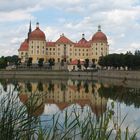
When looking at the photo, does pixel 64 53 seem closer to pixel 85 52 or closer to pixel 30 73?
pixel 85 52

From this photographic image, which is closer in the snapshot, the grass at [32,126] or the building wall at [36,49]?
the grass at [32,126]

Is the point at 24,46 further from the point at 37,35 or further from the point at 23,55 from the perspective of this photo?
→ the point at 37,35

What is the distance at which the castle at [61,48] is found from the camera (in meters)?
103

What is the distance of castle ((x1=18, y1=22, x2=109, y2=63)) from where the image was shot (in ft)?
338

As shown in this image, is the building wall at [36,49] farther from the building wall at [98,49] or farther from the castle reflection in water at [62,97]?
the castle reflection in water at [62,97]

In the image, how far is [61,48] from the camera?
104 metres

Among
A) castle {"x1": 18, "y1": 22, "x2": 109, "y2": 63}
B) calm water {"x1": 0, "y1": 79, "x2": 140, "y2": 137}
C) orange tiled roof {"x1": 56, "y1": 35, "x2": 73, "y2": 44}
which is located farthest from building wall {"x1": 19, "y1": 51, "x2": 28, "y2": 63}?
calm water {"x1": 0, "y1": 79, "x2": 140, "y2": 137}

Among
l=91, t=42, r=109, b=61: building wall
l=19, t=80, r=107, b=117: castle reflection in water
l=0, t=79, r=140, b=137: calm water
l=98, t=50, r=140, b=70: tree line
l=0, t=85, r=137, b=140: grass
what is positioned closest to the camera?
l=0, t=85, r=137, b=140: grass

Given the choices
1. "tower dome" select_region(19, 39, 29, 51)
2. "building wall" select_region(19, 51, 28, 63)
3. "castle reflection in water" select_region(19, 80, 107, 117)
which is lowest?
"castle reflection in water" select_region(19, 80, 107, 117)

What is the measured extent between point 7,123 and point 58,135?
2.03 ft

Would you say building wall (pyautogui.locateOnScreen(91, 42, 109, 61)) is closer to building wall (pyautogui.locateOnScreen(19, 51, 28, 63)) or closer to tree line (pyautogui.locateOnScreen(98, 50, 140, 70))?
building wall (pyautogui.locateOnScreen(19, 51, 28, 63))

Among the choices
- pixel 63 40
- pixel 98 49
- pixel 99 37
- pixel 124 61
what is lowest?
pixel 124 61

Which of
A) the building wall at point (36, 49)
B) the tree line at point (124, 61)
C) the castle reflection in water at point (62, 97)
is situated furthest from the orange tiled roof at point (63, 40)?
the castle reflection in water at point (62, 97)

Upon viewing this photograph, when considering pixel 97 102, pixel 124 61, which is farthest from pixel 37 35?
pixel 97 102
